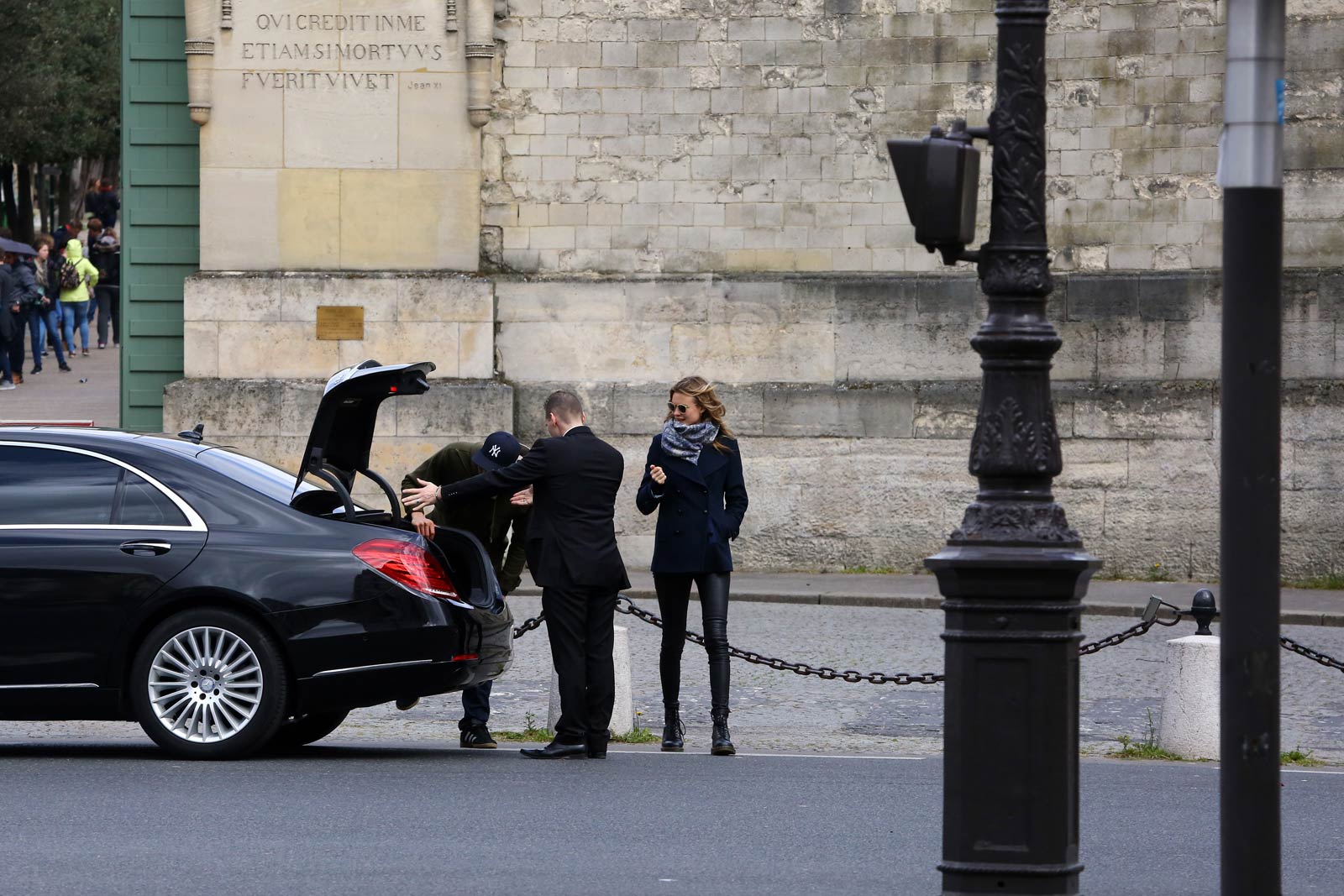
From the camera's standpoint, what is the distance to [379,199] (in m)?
18.5

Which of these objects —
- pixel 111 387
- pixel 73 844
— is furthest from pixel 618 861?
pixel 111 387

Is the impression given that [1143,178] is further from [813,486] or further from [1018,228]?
[1018,228]

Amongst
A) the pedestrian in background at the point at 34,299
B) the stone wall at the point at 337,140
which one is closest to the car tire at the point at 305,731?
the stone wall at the point at 337,140

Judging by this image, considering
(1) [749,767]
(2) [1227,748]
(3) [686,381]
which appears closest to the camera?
(2) [1227,748]

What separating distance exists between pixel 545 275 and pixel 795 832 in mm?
11369

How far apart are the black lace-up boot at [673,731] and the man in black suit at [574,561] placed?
485mm

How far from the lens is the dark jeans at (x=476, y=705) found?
10102mm

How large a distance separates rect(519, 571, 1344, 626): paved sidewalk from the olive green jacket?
615 centimetres

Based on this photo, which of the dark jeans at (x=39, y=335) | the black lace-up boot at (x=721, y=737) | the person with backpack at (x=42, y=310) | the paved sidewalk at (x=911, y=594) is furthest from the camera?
the dark jeans at (x=39, y=335)

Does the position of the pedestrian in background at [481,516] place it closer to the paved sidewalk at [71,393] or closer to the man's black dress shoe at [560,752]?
the man's black dress shoe at [560,752]

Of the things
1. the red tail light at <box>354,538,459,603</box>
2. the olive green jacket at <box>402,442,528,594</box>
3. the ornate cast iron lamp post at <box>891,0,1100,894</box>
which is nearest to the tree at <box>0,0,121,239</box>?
the olive green jacket at <box>402,442,528,594</box>

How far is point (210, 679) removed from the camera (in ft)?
29.6

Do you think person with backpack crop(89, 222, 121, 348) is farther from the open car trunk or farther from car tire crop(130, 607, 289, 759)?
car tire crop(130, 607, 289, 759)

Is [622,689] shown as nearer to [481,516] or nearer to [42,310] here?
[481,516]
